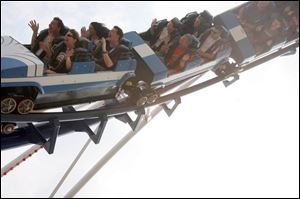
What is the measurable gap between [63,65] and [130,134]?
Result: 291 cm

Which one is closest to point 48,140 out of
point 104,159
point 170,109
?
point 170,109

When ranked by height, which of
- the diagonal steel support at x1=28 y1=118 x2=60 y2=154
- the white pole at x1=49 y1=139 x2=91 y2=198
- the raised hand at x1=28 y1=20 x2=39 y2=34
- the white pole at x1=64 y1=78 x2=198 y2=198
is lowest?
the white pole at x1=64 y1=78 x2=198 y2=198

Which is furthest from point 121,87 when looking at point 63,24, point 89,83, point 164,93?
→ point 164,93

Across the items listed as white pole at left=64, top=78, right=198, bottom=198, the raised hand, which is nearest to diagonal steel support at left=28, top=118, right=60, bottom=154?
the raised hand

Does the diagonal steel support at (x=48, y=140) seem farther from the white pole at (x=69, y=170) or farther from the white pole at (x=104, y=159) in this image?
the white pole at (x=104, y=159)

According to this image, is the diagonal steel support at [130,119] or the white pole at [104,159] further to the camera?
the white pole at [104,159]

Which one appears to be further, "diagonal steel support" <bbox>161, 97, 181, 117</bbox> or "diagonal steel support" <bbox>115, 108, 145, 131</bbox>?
"diagonal steel support" <bbox>161, 97, 181, 117</bbox>

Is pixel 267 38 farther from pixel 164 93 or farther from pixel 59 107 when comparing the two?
pixel 59 107

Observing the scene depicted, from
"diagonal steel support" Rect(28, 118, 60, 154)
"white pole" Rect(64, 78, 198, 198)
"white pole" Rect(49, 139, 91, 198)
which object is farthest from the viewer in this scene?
"white pole" Rect(64, 78, 198, 198)

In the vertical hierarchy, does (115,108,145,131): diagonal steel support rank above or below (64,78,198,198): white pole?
above

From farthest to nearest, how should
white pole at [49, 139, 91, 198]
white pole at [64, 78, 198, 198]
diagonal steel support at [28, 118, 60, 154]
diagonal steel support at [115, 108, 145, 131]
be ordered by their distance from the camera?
white pole at [64, 78, 198, 198] → white pole at [49, 139, 91, 198] → diagonal steel support at [115, 108, 145, 131] → diagonal steel support at [28, 118, 60, 154]

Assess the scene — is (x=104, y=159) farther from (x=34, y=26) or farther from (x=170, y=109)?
(x=34, y=26)

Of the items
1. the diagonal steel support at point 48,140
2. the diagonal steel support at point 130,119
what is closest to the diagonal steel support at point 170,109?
the diagonal steel support at point 130,119

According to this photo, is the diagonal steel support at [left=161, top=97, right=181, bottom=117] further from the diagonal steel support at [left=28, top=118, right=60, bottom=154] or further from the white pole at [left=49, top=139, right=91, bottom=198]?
the diagonal steel support at [left=28, top=118, right=60, bottom=154]
